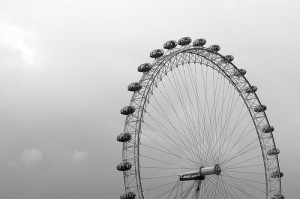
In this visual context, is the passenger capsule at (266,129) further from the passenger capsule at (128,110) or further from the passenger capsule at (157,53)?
the passenger capsule at (128,110)

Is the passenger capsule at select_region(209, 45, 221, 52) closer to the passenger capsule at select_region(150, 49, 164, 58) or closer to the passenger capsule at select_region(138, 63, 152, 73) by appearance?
the passenger capsule at select_region(150, 49, 164, 58)

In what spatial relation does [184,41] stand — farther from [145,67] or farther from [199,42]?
[145,67]

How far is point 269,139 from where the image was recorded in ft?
182

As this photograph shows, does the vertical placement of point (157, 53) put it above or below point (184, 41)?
below

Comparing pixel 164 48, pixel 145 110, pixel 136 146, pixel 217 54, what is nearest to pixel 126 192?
pixel 136 146

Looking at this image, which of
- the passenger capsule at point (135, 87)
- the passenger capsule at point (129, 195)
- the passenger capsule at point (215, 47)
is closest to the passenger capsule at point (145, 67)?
the passenger capsule at point (135, 87)

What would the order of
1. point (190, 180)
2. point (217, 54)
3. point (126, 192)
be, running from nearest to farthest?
point (126, 192) → point (190, 180) → point (217, 54)

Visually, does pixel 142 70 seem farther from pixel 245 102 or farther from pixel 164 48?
pixel 245 102

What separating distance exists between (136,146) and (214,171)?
7.66 meters

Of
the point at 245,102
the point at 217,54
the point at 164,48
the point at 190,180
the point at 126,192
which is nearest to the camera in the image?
the point at 126,192

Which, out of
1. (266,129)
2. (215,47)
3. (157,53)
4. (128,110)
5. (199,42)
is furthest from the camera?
(266,129)

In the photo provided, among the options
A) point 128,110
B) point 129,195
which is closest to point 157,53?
point 128,110

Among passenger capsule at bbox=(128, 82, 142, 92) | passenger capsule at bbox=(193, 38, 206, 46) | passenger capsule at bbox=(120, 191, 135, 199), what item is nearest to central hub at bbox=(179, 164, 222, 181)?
passenger capsule at bbox=(120, 191, 135, 199)

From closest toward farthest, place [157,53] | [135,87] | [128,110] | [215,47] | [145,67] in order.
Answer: [128,110] → [135,87] → [145,67] → [157,53] → [215,47]
